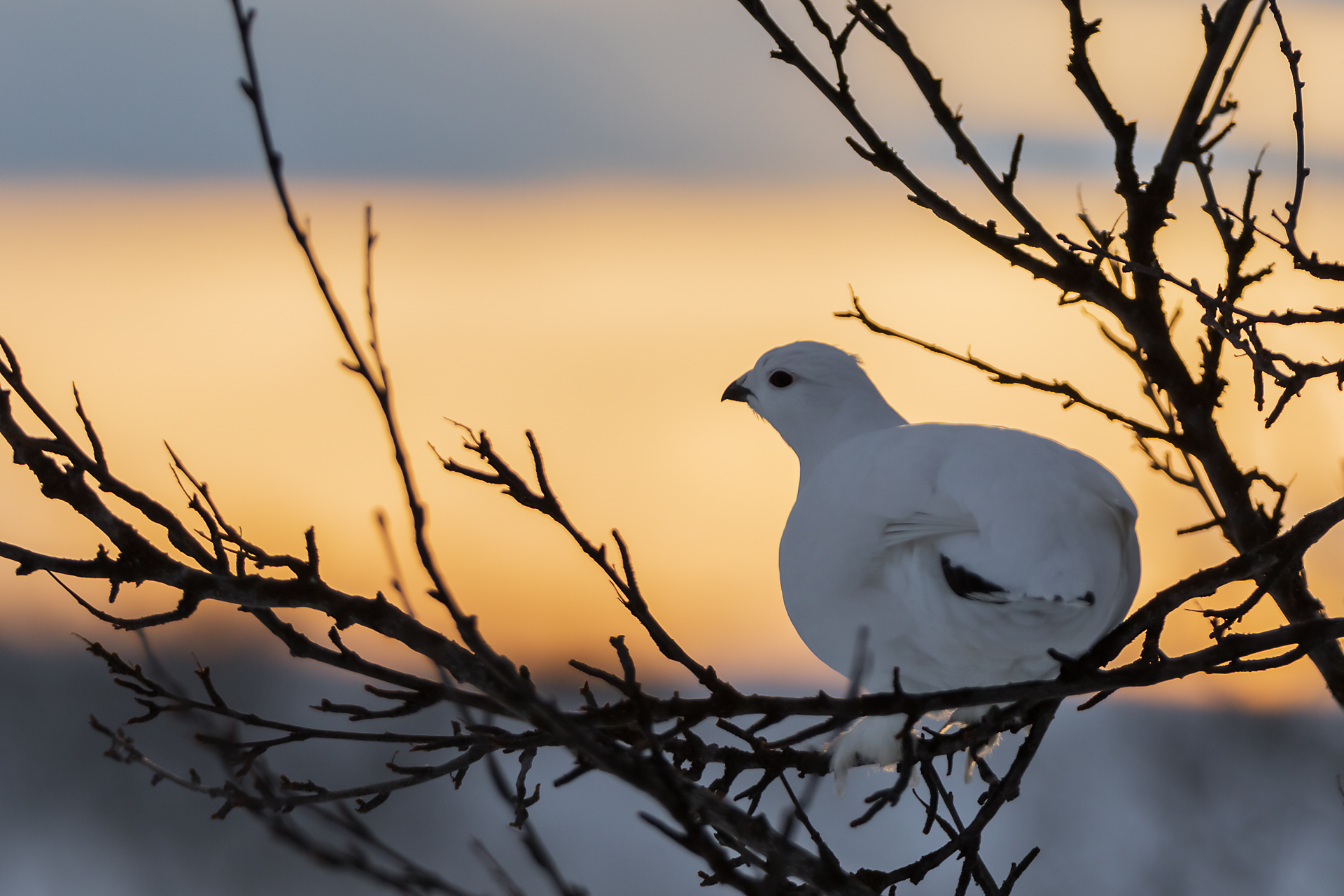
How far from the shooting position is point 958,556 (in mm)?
3309

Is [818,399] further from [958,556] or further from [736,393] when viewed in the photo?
[958,556]

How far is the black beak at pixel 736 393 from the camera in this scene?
5.08 metres

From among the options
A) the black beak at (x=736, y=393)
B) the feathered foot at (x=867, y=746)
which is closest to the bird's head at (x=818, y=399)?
the black beak at (x=736, y=393)

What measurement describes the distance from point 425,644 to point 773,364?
282cm

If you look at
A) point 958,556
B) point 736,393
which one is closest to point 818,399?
point 736,393

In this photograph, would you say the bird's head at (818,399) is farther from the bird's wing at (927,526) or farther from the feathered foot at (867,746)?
the bird's wing at (927,526)

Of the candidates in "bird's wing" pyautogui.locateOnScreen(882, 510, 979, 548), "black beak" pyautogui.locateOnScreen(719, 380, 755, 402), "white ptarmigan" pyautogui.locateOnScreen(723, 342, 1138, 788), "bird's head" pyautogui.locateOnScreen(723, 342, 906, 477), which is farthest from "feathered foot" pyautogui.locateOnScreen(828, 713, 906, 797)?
"black beak" pyautogui.locateOnScreen(719, 380, 755, 402)

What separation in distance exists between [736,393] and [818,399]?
0.43 metres

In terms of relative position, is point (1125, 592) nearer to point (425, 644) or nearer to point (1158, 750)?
point (425, 644)

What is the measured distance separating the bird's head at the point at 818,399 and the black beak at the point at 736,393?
0.44 ft

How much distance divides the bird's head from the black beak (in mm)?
135

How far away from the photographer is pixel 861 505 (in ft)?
11.7

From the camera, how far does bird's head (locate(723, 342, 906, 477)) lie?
4.75 m

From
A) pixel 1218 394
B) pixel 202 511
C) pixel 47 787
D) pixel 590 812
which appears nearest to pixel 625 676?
pixel 202 511
